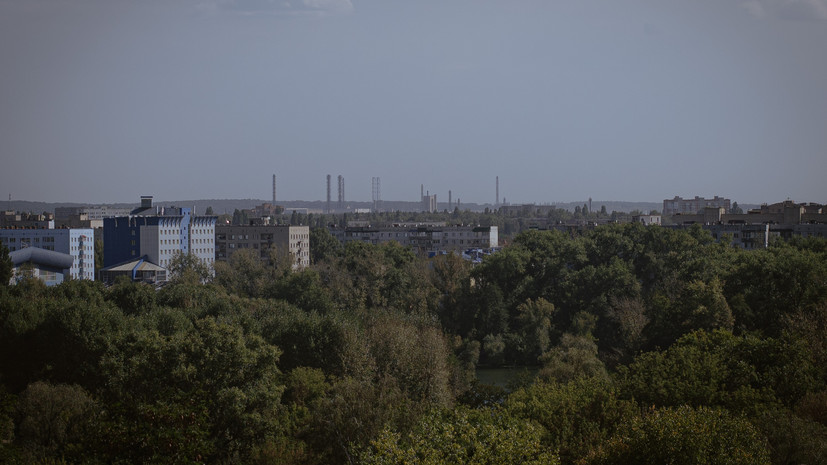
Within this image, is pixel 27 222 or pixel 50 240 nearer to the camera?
pixel 50 240

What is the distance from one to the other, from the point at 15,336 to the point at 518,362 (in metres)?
23.2

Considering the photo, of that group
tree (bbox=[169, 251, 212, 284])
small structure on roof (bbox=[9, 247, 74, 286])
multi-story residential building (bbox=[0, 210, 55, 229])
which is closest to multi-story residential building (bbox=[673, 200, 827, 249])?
tree (bbox=[169, 251, 212, 284])

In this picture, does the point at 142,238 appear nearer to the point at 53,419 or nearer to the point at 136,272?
the point at 136,272

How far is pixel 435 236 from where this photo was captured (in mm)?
106062

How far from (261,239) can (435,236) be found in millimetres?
23276

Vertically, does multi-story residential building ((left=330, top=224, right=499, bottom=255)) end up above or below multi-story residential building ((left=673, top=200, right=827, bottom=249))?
below

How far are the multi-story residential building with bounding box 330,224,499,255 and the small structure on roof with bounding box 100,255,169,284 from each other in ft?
111

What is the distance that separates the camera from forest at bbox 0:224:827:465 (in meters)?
17.6

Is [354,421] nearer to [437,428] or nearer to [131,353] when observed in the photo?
[437,428]

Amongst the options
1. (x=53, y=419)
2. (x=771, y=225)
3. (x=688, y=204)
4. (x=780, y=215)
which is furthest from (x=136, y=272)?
(x=688, y=204)

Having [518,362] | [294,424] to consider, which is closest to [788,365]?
[294,424]

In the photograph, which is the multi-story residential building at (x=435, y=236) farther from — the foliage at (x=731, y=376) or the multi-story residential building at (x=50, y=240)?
the foliage at (x=731, y=376)

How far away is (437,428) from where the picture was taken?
681 inches

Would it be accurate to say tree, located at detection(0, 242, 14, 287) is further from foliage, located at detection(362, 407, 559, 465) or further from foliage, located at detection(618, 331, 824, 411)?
foliage, located at detection(362, 407, 559, 465)
